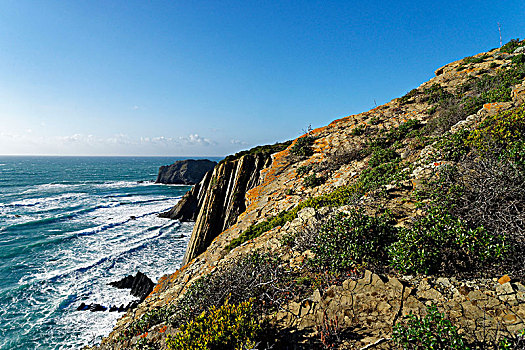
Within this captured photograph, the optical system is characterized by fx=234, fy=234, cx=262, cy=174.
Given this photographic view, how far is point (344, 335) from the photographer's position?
3979mm

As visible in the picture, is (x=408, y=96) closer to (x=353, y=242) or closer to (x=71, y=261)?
(x=353, y=242)

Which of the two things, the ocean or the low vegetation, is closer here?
the low vegetation

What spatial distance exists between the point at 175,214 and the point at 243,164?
2533 centimetres

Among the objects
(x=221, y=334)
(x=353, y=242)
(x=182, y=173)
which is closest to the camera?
(x=221, y=334)

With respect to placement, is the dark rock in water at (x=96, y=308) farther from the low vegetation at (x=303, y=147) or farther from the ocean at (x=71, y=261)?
the low vegetation at (x=303, y=147)

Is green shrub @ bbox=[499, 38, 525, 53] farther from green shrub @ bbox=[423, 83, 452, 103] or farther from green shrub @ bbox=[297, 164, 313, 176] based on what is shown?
green shrub @ bbox=[297, 164, 313, 176]

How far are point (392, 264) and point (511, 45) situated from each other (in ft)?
81.0

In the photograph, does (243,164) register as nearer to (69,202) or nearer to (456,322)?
(456,322)

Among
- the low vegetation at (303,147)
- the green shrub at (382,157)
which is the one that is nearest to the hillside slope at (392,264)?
the green shrub at (382,157)

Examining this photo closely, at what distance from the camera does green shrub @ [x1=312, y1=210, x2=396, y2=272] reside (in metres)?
5.46

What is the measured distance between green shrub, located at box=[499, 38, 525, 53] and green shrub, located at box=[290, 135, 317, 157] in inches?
651

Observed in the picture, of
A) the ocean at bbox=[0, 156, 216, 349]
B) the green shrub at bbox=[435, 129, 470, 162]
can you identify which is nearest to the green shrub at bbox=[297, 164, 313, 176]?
the green shrub at bbox=[435, 129, 470, 162]

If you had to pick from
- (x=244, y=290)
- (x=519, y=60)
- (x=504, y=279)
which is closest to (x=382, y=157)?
(x=504, y=279)

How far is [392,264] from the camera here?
16.3ft
